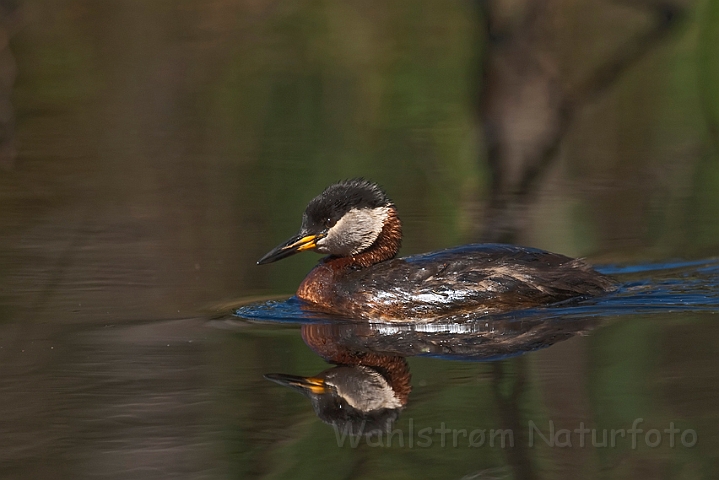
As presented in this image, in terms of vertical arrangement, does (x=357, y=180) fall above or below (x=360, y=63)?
below

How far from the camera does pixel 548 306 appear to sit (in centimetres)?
782

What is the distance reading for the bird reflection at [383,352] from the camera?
576cm

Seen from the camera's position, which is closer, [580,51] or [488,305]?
[488,305]

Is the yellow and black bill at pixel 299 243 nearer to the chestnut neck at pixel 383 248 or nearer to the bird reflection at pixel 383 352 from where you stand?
the chestnut neck at pixel 383 248

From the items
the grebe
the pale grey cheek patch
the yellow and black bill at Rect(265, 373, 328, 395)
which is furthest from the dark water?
the pale grey cheek patch

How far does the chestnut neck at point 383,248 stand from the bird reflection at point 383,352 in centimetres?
86

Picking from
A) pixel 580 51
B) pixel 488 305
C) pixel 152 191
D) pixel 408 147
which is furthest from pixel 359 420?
pixel 580 51

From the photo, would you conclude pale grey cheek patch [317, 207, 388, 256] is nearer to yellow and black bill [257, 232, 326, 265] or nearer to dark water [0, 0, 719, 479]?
yellow and black bill [257, 232, 326, 265]

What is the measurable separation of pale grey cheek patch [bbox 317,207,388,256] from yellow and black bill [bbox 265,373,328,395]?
6.85ft

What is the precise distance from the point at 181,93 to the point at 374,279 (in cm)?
785

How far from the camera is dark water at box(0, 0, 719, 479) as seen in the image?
5.40 meters

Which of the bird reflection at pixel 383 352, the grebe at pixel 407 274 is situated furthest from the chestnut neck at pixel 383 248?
the bird reflection at pixel 383 352

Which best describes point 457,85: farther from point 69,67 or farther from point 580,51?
point 69,67

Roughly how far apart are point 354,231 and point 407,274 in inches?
22.5
